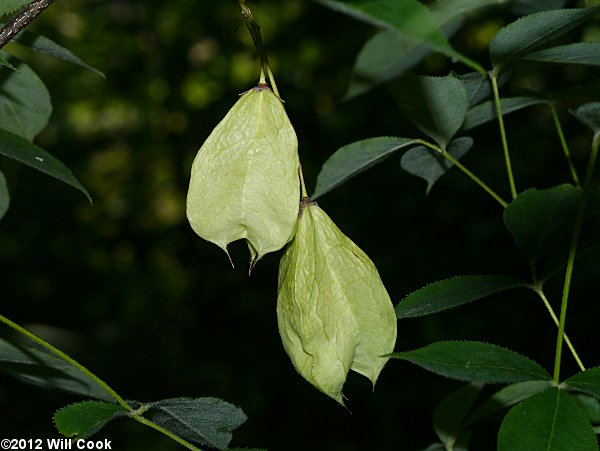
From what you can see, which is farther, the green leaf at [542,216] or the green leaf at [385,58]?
the green leaf at [542,216]

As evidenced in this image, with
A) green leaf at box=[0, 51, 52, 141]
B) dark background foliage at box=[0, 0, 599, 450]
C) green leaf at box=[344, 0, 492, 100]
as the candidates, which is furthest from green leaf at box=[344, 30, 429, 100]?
dark background foliage at box=[0, 0, 599, 450]

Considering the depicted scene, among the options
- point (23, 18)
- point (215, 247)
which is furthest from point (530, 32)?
point (215, 247)

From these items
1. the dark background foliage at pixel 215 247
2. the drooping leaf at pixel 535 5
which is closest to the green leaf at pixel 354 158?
the drooping leaf at pixel 535 5

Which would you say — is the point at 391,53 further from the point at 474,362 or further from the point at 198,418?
the point at 198,418

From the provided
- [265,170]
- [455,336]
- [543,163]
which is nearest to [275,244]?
[265,170]

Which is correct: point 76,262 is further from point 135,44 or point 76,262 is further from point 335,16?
point 335,16

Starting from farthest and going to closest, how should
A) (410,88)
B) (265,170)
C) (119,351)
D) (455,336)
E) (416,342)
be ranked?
(119,351), (416,342), (455,336), (410,88), (265,170)

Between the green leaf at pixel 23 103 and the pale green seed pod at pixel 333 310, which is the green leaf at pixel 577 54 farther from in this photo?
the green leaf at pixel 23 103
